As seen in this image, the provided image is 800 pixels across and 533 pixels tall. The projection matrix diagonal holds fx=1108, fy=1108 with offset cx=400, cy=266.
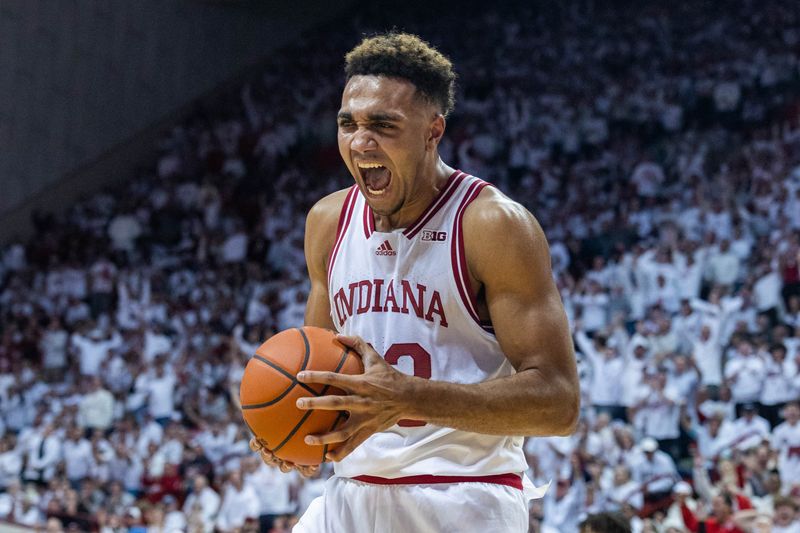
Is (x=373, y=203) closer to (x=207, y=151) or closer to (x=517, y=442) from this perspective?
(x=517, y=442)

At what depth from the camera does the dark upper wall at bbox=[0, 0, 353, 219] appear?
1691cm

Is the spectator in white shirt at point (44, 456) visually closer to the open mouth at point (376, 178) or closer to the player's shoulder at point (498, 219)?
the open mouth at point (376, 178)

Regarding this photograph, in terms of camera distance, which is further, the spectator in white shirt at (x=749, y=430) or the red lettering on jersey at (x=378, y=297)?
the spectator in white shirt at (x=749, y=430)

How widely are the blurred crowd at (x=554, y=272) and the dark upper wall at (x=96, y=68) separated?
0.70 meters

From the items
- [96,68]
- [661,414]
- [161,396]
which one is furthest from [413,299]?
[96,68]

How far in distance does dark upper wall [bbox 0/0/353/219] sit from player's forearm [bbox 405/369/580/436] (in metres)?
15.7

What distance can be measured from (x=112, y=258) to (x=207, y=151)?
11.3 ft

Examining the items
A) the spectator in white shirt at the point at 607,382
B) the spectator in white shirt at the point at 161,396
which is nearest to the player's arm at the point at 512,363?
the spectator in white shirt at the point at 607,382

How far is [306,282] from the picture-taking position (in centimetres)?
1345

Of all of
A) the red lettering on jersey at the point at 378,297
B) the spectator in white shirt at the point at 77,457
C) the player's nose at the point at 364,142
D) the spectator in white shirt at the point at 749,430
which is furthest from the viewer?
the spectator in white shirt at the point at 77,457

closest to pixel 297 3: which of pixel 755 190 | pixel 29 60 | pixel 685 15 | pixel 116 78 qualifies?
pixel 116 78

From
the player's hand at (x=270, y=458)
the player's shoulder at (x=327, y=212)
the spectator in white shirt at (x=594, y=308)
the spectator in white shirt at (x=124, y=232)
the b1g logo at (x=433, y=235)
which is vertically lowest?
the player's hand at (x=270, y=458)

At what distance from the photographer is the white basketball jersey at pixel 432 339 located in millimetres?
2756

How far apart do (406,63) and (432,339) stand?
2.28ft
